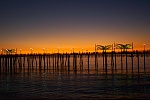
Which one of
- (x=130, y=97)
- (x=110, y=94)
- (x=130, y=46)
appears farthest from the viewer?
(x=130, y=46)

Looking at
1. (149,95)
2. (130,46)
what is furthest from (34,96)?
(130,46)

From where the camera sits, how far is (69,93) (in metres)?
25.9

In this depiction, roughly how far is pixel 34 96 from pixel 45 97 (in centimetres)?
112

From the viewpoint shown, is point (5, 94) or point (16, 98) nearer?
point (16, 98)

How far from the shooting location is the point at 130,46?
201 feet

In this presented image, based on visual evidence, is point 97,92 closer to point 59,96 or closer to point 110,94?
point 110,94

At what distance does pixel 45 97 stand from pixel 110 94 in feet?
18.2

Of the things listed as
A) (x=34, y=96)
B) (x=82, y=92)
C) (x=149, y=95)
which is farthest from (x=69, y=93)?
Result: (x=149, y=95)

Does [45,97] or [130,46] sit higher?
[130,46]

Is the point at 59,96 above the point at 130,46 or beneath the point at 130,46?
beneath

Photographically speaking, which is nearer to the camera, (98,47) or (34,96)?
(34,96)

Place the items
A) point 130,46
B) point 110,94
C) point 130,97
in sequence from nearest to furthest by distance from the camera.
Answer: point 130,97
point 110,94
point 130,46

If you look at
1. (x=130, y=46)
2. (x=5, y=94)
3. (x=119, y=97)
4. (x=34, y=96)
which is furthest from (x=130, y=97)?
(x=130, y=46)

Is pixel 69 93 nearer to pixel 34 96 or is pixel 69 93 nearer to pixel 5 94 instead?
pixel 34 96
